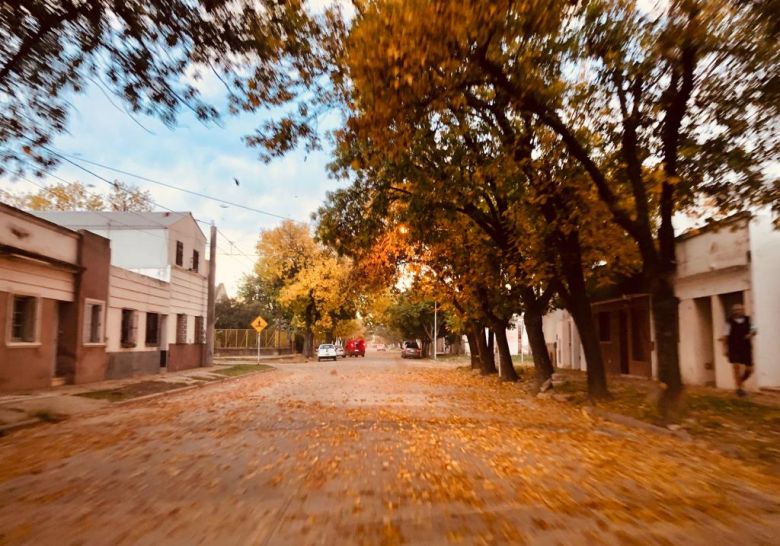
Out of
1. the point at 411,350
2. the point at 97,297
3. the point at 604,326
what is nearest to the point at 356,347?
the point at 411,350

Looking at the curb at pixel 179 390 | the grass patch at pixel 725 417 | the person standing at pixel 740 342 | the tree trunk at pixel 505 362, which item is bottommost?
the curb at pixel 179 390

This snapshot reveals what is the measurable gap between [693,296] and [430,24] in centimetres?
1375

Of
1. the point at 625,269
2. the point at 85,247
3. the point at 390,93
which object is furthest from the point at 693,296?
the point at 85,247

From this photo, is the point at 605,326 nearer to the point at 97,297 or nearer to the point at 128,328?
the point at 128,328

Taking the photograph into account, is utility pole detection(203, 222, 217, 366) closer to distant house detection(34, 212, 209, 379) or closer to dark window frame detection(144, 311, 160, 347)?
distant house detection(34, 212, 209, 379)

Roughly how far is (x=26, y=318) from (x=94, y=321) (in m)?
3.60

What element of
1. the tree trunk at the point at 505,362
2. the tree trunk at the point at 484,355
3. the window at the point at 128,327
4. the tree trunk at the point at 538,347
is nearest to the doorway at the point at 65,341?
the window at the point at 128,327

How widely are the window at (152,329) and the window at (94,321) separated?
4.52 m

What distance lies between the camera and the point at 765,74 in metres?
9.78

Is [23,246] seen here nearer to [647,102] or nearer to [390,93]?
[390,93]

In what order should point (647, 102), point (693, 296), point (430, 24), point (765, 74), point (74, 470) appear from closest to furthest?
point (74, 470) → point (430, 24) → point (765, 74) → point (647, 102) → point (693, 296)

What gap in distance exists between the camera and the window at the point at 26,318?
16.6 meters

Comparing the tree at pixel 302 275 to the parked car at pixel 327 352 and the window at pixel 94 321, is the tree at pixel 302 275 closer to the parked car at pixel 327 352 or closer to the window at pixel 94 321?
the parked car at pixel 327 352

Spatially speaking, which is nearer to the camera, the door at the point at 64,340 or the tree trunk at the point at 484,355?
the door at the point at 64,340
